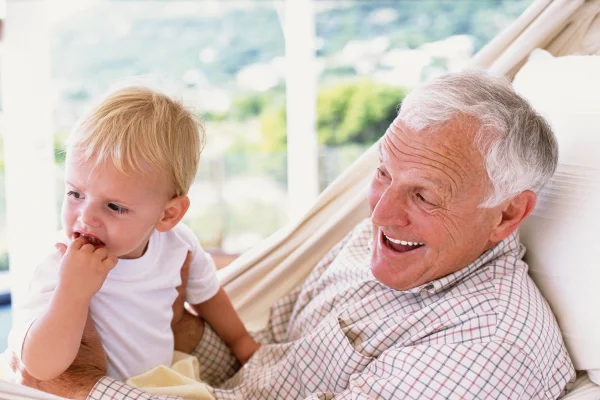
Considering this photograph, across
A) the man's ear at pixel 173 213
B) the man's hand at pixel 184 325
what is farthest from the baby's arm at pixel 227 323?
the man's ear at pixel 173 213

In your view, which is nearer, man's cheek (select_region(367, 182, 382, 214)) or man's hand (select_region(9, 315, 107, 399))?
man's hand (select_region(9, 315, 107, 399))

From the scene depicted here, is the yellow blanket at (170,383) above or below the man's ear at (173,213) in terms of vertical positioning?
below

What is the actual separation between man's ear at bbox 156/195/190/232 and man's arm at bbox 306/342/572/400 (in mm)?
467

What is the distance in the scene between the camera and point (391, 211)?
1.46m

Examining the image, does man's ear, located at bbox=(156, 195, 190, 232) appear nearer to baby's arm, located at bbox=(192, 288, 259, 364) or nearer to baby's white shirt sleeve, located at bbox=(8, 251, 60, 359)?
baby's white shirt sleeve, located at bbox=(8, 251, 60, 359)

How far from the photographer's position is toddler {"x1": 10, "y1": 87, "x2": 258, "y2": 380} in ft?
4.28

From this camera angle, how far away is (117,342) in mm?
1515

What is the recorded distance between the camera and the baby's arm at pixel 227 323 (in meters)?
1.82

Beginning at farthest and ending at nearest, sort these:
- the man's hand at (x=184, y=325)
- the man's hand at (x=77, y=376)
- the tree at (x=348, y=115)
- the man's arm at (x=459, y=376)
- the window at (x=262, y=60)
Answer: the tree at (x=348, y=115) → the window at (x=262, y=60) → the man's hand at (x=184, y=325) → the man's hand at (x=77, y=376) → the man's arm at (x=459, y=376)

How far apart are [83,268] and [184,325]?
512mm

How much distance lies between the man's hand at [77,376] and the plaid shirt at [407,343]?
0.10 ft

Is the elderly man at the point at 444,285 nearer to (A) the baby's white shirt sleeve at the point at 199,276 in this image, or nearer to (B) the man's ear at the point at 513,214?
(B) the man's ear at the point at 513,214

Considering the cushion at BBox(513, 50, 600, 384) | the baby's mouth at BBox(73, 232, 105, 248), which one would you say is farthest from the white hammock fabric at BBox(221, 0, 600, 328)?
the baby's mouth at BBox(73, 232, 105, 248)

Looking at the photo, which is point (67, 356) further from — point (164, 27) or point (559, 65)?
point (164, 27)
